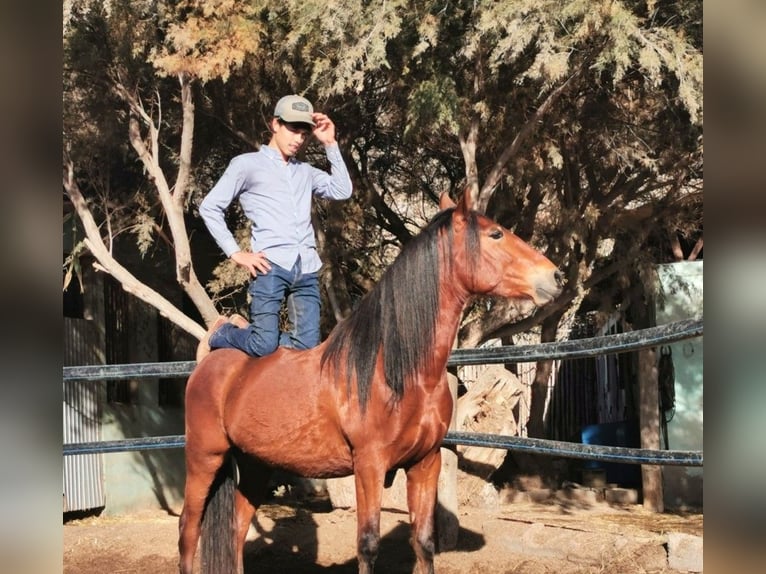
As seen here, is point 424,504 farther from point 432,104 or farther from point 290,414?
point 432,104

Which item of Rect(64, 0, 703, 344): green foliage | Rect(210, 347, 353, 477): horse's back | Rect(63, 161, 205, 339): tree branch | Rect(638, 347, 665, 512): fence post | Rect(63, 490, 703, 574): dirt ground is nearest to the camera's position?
Rect(210, 347, 353, 477): horse's back

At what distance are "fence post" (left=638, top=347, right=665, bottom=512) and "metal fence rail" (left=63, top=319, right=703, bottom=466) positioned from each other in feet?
16.1

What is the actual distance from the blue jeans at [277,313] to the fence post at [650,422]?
6.42 metres

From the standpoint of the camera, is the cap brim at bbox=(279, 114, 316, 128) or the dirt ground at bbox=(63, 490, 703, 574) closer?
the cap brim at bbox=(279, 114, 316, 128)

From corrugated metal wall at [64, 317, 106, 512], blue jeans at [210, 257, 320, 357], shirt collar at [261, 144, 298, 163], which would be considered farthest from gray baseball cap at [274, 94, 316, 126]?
corrugated metal wall at [64, 317, 106, 512]

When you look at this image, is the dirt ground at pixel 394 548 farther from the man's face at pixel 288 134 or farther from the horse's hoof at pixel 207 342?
the man's face at pixel 288 134

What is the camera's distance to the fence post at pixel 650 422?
31.6 feet

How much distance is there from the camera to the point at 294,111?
396cm

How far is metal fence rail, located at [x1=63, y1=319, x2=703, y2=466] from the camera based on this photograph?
12.9ft

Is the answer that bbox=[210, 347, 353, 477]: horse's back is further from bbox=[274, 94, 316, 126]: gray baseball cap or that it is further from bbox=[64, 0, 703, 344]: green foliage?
bbox=[64, 0, 703, 344]: green foliage

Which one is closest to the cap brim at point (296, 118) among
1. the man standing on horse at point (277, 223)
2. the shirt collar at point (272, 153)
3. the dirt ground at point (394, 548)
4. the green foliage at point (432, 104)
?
the man standing on horse at point (277, 223)

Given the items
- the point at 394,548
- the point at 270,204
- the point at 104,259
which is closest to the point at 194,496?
the point at 270,204

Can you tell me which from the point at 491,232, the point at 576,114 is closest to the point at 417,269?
the point at 491,232

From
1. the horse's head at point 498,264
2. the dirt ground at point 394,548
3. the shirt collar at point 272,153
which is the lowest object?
the dirt ground at point 394,548
